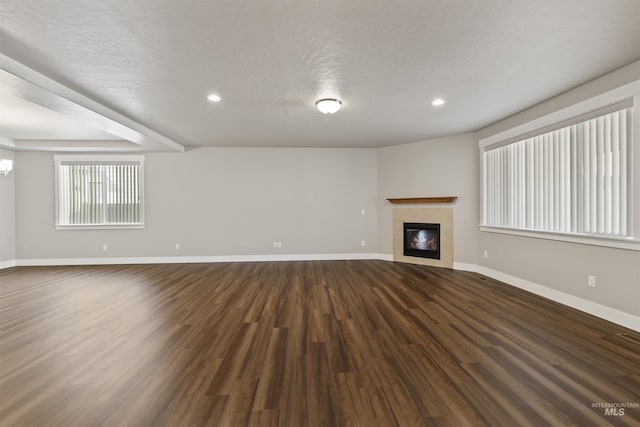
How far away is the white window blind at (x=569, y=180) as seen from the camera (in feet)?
9.68

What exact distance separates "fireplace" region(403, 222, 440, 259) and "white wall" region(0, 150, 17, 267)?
28.7ft

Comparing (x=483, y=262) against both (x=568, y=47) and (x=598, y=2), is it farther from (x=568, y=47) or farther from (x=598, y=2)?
(x=598, y=2)

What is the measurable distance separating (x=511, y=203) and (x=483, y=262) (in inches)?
48.8

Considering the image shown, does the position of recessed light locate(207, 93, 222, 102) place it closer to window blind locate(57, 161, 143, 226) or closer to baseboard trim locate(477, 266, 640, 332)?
window blind locate(57, 161, 143, 226)

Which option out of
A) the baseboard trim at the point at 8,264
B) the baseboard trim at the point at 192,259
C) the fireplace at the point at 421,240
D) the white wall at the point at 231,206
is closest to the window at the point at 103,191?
the white wall at the point at 231,206

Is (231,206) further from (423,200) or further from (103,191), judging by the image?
(423,200)

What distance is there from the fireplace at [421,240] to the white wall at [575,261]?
3.92 ft

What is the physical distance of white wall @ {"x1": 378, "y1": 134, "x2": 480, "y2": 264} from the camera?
5406 mm

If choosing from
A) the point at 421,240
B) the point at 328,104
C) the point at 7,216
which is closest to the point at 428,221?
the point at 421,240

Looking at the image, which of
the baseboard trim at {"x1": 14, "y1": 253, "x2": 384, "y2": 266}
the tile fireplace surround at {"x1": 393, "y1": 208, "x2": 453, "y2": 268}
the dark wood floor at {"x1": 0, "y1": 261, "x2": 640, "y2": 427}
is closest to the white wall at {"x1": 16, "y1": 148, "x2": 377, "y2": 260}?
the baseboard trim at {"x1": 14, "y1": 253, "x2": 384, "y2": 266}

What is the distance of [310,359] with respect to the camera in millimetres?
2217

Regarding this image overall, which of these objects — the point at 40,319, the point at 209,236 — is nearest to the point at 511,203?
the point at 209,236

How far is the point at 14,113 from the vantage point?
4191 mm

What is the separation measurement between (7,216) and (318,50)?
779cm
